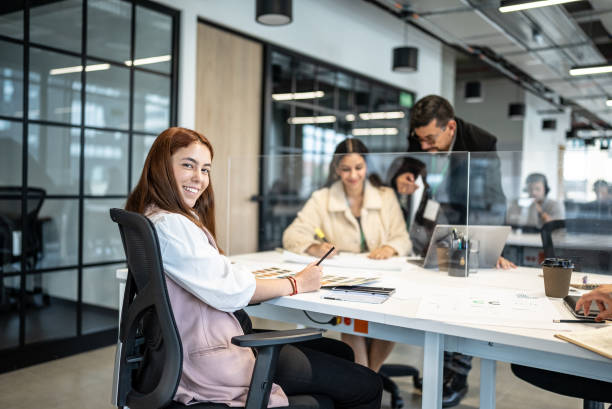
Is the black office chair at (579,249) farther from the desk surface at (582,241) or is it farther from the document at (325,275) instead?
the document at (325,275)

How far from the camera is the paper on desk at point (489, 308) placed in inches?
54.3

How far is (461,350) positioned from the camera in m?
1.46

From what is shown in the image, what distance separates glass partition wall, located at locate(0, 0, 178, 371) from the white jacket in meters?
1.60

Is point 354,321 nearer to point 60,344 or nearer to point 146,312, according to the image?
point 146,312

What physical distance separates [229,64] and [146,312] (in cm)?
349

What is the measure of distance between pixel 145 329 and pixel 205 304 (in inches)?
6.8

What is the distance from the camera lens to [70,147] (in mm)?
3332

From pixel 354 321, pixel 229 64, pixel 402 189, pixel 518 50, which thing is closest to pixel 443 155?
pixel 402 189

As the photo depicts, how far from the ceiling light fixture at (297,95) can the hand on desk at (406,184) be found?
8.78 ft

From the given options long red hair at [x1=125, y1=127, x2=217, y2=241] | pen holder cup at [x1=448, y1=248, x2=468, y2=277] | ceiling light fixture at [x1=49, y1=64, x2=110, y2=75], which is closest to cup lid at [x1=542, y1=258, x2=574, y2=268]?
pen holder cup at [x1=448, y1=248, x2=468, y2=277]

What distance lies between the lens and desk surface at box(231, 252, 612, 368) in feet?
4.09

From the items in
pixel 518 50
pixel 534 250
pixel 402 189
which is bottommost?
pixel 534 250

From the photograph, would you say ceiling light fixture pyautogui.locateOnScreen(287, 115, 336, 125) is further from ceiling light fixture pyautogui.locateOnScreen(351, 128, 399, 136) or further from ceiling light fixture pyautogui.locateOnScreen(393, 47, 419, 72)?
ceiling light fixture pyautogui.locateOnScreen(393, 47, 419, 72)

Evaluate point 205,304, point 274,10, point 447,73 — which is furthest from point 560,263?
point 447,73
